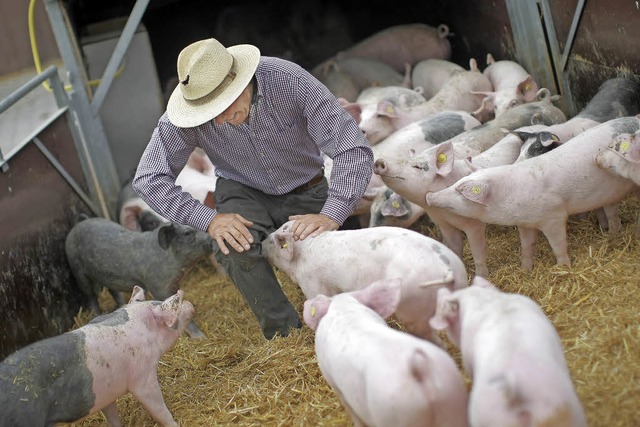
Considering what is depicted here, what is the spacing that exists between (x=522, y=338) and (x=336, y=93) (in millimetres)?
5828

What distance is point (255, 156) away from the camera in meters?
5.15

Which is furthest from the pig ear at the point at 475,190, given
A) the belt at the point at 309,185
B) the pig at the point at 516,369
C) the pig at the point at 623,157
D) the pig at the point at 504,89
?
the pig at the point at 504,89

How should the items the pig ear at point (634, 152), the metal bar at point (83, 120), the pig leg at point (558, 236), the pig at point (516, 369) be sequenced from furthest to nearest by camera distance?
the metal bar at point (83, 120) < the pig leg at point (558, 236) < the pig ear at point (634, 152) < the pig at point (516, 369)

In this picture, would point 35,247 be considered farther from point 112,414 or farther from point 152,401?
point 152,401

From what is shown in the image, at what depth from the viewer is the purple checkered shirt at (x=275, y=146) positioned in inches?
189

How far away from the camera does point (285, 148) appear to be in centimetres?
511

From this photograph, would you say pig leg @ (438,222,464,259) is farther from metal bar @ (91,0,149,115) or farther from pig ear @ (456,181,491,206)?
Answer: metal bar @ (91,0,149,115)

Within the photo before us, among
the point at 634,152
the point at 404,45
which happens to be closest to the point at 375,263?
the point at 634,152

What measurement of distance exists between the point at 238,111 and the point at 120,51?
2840mm

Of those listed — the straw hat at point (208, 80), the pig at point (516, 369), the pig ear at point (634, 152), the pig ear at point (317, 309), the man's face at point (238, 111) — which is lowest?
the pig ear at point (634, 152)

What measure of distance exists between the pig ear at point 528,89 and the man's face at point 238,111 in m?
2.69

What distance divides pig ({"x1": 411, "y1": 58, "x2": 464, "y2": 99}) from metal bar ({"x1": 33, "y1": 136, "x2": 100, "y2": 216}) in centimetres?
300

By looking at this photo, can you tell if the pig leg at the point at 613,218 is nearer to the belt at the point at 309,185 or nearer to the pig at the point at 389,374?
the belt at the point at 309,185

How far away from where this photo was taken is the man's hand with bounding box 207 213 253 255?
477 centimetres
